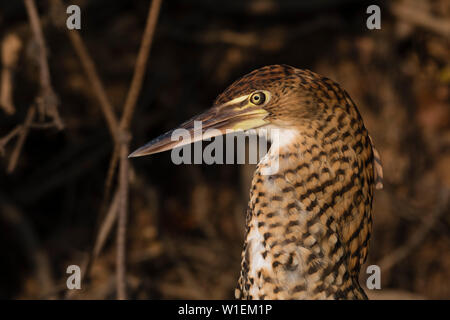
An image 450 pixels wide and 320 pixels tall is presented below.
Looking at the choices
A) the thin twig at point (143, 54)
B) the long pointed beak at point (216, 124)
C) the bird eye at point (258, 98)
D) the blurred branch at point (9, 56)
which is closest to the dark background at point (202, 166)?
the blurred branch at point (9, 56)

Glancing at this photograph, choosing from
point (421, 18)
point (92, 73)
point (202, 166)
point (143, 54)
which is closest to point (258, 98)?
point (143, 54)

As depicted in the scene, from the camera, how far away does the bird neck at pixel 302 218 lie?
5.45ft

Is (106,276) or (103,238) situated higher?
(103,238)

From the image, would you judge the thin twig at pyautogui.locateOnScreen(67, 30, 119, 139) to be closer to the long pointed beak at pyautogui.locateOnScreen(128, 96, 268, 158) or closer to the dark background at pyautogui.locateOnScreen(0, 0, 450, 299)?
the long pointed beak at pyautogui.locateOnScreen(128, 96, 268, 158)

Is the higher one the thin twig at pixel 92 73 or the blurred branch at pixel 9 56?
the blurred branch at pixel 9 56

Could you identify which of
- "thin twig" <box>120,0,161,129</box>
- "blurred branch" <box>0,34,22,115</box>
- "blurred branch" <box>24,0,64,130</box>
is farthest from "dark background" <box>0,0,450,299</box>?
"thin twig" <box>120,0,161,129</box>

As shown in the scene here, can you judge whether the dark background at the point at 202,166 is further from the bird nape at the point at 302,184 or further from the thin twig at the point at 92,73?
the bird nape at the point at 302,184

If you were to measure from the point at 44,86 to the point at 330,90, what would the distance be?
3.33 ft

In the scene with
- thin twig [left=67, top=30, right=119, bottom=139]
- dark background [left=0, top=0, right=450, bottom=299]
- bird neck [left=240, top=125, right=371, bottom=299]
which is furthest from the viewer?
dark background [left=0, top=0, right=450, bottom=299]

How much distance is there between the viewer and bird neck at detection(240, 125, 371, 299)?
1662 mm

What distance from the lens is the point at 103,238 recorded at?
2.39 meters

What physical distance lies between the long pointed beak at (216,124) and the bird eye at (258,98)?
0.01 m
